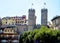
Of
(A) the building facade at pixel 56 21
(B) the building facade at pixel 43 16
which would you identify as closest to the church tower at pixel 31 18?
(B) the building facade at pixel 43 16

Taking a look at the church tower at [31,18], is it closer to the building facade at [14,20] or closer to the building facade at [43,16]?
the building facade at [43,16]

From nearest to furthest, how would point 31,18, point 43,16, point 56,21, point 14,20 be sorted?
point 56,21
point 31,18
point 43,16
point 14,20

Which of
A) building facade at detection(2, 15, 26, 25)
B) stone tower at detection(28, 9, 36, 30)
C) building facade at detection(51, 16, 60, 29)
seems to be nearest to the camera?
building facade at detection(51, 16, 60, 29)

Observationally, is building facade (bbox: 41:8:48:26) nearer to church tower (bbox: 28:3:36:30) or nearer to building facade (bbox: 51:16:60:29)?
church tower (bbox: 28:3:36:30)

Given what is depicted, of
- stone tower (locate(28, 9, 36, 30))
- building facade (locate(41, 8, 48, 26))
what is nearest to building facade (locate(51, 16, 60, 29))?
stone tower (locate(28, 9, 36, 30))

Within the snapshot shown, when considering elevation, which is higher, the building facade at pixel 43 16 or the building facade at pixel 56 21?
the building facade at pixel 43 16

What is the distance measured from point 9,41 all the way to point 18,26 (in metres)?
30.1

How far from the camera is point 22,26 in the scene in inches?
3725

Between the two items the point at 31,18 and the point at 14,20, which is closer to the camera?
the point at 31,18

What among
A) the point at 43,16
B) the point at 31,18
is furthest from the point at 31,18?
the point at 43,16

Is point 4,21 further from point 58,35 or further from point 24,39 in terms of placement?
point 58,35

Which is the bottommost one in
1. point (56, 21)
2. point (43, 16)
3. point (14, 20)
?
point (56, 21)

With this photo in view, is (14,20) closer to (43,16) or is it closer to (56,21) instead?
(43,16)

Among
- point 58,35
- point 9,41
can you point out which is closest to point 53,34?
point 58,35
